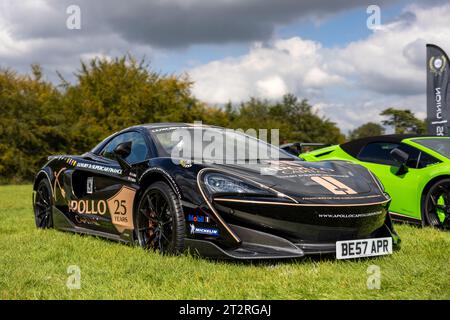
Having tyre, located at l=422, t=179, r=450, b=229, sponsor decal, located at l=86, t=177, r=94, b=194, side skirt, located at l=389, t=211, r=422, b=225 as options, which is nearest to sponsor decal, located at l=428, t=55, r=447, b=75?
side skirt, located at l=389, t=211, r=422, b=225

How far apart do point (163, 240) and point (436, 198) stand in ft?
12.2

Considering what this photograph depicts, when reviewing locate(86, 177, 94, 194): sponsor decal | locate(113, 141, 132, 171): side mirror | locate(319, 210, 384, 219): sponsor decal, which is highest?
locate(113, 141, 132, 171): side mirror

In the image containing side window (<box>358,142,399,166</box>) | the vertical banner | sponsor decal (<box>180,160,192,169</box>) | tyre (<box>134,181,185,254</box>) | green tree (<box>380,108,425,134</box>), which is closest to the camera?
tyre (<box>134,181,185,254</box>)

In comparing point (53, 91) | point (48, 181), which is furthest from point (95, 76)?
point (48, 181)

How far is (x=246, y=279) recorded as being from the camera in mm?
3959

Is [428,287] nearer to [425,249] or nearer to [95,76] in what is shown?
[425,249]

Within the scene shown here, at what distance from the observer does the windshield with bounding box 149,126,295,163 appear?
5.29m

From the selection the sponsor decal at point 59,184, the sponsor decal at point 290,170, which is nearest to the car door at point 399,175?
the sponsor decal at point 290,170

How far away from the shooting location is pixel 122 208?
5605 mm

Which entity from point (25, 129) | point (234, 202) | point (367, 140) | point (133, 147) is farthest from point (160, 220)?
point (25, 129)

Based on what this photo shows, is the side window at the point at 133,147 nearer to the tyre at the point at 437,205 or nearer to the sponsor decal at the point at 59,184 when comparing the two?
the sponsor decal at the point at 59,184

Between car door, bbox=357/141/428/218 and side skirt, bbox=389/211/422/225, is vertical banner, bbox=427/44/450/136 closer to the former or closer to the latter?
car door, bbox=357/141/428/218

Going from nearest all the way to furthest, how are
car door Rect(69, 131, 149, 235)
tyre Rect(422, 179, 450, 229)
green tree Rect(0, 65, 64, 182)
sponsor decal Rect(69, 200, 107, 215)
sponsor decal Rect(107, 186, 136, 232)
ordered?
sponsor decal Rect(107, 186, 136, 232)
car door Rect(69, 131, 149, 235)
sponsor decal Rect(69, 200, 107, 215)
tyre Rect(422, 179, 450, 229)
green tree Rect(0, 65, 64, 182)

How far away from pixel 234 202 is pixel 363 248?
1.11m
